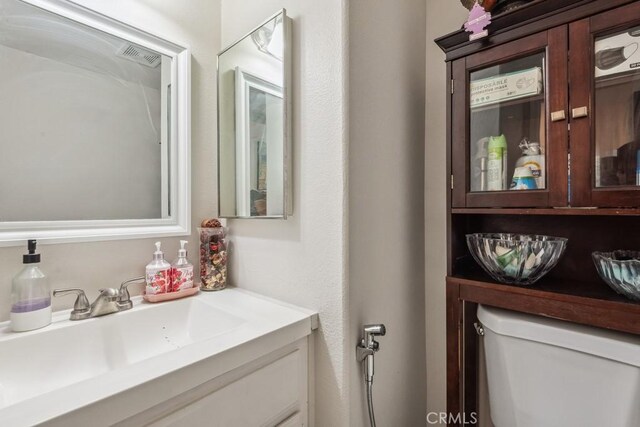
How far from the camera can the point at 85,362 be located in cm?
77

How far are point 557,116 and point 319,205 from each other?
2.18 ft

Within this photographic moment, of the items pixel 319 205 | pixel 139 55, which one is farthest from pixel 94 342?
pixel 139 55

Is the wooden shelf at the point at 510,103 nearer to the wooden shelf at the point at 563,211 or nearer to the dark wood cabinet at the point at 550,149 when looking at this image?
the dark wood cabinet at the point at 550,149

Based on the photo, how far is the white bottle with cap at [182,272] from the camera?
3.28 feet

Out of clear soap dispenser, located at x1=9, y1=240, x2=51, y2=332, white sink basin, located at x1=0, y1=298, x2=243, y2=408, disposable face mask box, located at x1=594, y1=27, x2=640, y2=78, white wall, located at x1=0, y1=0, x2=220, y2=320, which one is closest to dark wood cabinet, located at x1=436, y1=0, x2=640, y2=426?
disposable face mask box, located at x1=594, y1=27, x2=640, y2=78

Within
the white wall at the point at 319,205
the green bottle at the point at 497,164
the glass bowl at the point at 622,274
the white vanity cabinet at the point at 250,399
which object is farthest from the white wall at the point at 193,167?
the glass bowl at the point at 622,274

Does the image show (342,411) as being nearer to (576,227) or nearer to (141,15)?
(576,227)

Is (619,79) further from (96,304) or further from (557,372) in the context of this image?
(96,304)

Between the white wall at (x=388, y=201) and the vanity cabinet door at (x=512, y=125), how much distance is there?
0.20 metres

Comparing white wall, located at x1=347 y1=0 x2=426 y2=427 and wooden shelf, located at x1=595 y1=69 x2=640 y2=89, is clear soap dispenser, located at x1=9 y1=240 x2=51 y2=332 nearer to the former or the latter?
white wall, located at x1=347 y1=0 x2=426 y2=427

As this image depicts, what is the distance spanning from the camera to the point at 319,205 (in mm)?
861

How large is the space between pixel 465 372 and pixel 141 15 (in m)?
1.66

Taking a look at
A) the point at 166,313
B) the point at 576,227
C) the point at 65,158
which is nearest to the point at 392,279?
the point at 576,227

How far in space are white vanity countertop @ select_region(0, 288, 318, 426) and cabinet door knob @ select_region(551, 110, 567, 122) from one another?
2.75 ft
